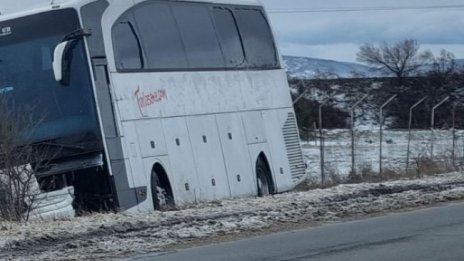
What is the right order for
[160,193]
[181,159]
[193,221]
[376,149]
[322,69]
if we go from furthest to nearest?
[322,69]
[376,149]
[181,159]
[160,193]
[193,221]

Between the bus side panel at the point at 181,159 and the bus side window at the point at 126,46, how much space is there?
1.40 meters

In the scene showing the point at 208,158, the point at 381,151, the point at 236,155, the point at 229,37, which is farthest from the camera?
the point at 381,151

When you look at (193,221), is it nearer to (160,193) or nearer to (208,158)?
(160,193)

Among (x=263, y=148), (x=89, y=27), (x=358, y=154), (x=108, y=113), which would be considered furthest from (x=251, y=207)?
(x=358, y=154)

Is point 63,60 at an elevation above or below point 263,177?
above

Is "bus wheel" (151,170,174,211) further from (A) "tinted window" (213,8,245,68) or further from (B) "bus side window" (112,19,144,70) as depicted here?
(A) "tinted window" (213,8,245,68)

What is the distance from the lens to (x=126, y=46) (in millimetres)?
19125

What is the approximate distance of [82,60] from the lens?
17953 millimetres

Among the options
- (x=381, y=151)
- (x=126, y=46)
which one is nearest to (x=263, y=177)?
(x=126, y=46)

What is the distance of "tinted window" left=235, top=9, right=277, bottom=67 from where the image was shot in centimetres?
2366

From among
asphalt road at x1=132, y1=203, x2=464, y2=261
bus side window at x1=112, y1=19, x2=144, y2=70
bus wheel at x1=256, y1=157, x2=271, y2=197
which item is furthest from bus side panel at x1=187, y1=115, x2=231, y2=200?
asphalt road at x1=132, y1=203, x2=464, y2=261

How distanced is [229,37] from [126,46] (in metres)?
4.23

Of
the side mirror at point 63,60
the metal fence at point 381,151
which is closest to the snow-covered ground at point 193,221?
the side mirror at point 63,60

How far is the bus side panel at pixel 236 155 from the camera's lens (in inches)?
867
